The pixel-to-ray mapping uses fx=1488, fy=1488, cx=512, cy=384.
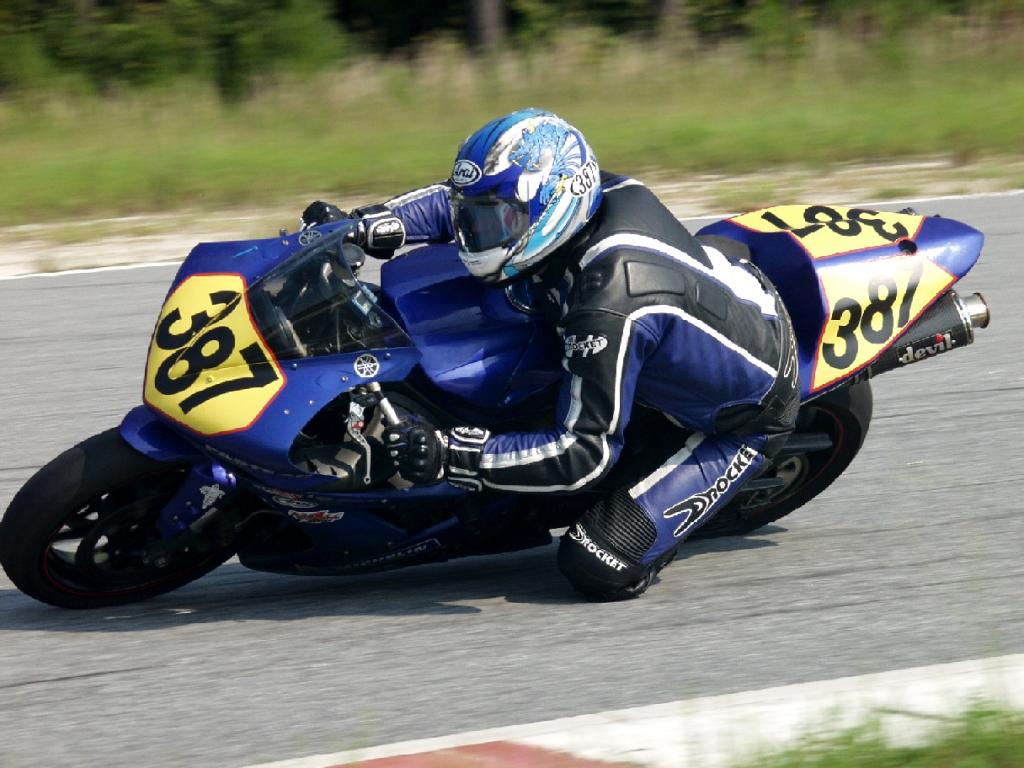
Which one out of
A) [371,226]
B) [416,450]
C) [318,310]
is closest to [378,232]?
[371,226]

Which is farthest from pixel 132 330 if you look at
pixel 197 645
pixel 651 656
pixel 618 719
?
pixel 618 719

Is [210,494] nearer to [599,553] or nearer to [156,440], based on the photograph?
[156,440]

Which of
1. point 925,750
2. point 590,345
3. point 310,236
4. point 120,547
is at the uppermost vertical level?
point 310,236

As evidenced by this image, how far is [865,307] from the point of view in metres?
4.71

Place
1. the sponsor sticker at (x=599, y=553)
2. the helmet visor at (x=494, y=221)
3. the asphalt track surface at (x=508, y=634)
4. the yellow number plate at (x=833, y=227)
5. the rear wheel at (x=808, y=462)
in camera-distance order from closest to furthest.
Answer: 1. the asphalt track surface at (x=508, y=634)
2. the helmet visor at (x=494, y=221)
3. the sponsor sticker at (x=599, y=553)
4. the yellow number plate at (x=833, y=227)
5. the rear wheel at (x=808, y=462)

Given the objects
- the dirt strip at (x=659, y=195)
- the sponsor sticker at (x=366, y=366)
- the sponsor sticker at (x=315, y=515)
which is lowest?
the dirt strip at (x=659, y=195)

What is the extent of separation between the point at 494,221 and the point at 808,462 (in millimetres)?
1670

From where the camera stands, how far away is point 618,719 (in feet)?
11.2

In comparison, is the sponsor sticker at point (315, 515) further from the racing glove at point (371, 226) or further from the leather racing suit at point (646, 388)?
the racing glove at point (371, 226)

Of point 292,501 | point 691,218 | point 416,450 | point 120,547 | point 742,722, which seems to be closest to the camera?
point 742,722

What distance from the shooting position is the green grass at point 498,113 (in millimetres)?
11391

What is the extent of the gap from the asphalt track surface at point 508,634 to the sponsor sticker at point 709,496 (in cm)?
Result: 25

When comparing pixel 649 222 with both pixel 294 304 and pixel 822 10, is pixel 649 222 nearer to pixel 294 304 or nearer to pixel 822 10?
pixel 294 304

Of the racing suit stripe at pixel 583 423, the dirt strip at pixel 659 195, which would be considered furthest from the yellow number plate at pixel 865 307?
the dirt strip at pixel 659 195
